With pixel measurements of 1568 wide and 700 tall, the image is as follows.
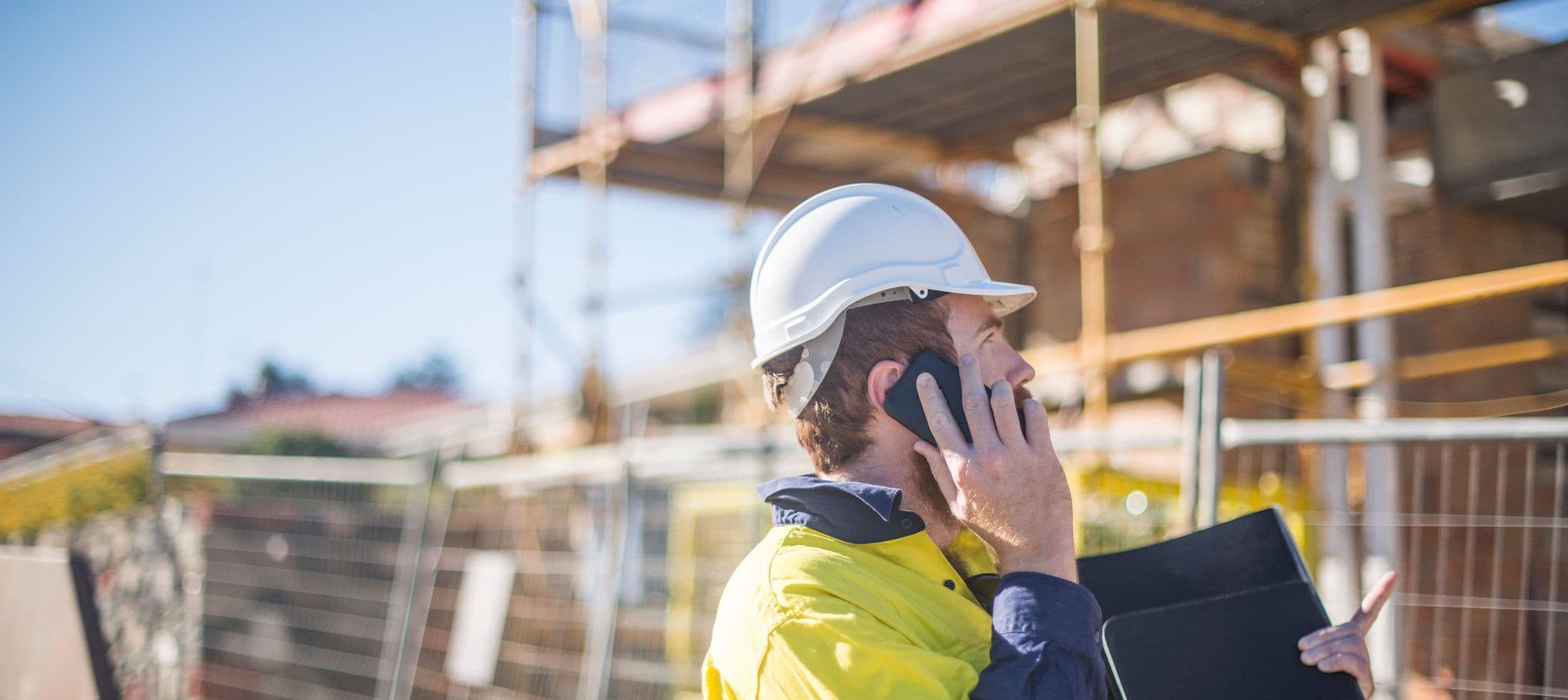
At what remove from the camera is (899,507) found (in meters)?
1.72

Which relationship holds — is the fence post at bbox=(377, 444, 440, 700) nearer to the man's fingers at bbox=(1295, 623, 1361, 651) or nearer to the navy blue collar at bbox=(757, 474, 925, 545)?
the navy blue collar at bbox=(757, 474, 925, 545)

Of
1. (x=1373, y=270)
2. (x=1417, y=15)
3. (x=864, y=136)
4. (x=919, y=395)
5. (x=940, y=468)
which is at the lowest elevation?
(x=940, y=468)

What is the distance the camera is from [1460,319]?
24.7 ft

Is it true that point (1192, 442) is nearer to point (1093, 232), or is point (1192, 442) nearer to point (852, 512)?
point (852, 512)

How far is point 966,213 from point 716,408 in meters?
7.22

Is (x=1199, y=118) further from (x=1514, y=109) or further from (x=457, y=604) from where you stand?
(x=457, y=604)

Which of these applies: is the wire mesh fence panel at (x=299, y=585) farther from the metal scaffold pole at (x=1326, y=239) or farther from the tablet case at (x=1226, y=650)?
the tablet case at (x=1226, y=650)

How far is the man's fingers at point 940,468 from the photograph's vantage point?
1631mm

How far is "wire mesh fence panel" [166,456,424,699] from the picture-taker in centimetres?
716

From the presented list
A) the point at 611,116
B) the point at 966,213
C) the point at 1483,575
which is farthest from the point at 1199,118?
the point at 611,116

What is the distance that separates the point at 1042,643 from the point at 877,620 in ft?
0.73

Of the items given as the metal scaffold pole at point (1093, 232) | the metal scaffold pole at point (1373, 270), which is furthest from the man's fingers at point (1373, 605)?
the metal scaffold pole at point (1093, 232)

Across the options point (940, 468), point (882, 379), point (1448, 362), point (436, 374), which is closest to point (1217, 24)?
point (1448, 362)

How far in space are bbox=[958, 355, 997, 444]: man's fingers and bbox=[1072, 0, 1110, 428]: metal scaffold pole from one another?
5275mm
